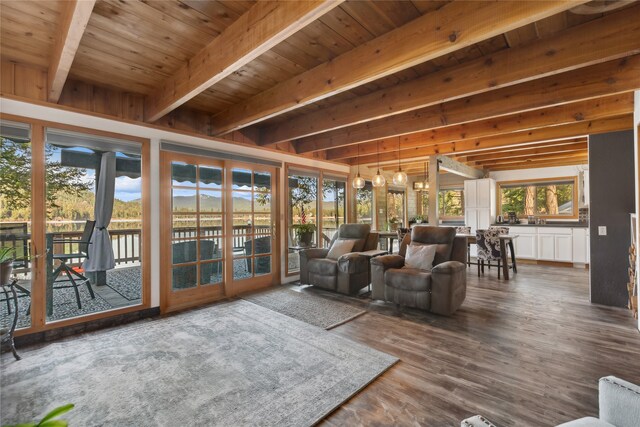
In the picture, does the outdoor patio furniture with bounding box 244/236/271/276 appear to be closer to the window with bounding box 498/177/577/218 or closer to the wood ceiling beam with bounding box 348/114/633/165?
the wood ceiling beam with bounding box 348/114/633/165

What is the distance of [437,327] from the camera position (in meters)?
3.18

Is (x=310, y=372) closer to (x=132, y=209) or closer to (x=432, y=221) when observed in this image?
(x=432, y=221)

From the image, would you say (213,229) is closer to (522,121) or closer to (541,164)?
(522,121)

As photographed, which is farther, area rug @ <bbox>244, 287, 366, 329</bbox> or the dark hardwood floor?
area rug @ <bbox>244, 287, 366, 329</bbox>

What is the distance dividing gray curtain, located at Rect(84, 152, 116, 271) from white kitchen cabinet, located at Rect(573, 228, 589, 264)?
28.4 feet

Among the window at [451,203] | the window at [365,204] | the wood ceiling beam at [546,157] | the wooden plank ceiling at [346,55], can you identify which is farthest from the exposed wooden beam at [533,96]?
the window at [451,203]

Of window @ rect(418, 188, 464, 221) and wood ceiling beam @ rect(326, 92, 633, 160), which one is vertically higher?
wood ceiling beam @ rect(326, 92, 633, 160)

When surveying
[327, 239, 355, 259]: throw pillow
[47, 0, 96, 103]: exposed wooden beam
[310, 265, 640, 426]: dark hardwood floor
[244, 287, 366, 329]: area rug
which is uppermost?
[47, 0, 96, 103]: exposed wooden beam

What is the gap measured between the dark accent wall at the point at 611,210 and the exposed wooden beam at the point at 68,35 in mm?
5374

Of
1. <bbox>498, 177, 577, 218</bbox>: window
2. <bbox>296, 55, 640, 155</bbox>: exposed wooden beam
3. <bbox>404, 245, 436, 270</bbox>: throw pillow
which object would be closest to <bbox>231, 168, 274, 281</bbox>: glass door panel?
<bbox>296, 55, 640, 155</bbox>: exposed wooden beam

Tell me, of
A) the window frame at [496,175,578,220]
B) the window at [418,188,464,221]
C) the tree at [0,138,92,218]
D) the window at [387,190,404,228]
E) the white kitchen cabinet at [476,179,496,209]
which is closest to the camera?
the tree at [0,138,92,218]

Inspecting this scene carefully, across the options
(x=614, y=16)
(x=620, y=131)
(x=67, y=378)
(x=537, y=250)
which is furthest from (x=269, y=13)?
(x=537, y=250)

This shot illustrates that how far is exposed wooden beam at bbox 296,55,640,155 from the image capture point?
263 cm

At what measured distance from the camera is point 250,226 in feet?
15.5
